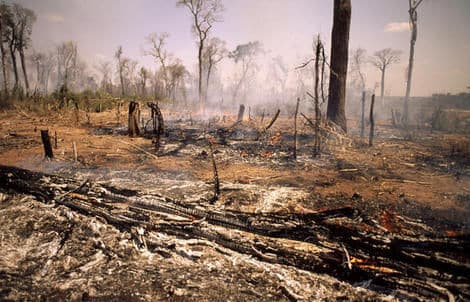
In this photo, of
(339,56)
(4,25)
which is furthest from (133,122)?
(4,25)

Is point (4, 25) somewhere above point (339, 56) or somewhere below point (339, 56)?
above

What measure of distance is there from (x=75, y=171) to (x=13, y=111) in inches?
464

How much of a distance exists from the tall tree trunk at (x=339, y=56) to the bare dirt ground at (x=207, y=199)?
1341 mm

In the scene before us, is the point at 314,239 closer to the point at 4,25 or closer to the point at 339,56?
the point at 339,56

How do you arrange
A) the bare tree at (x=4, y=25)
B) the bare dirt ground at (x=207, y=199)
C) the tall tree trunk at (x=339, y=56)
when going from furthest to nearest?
1. the bare tree at (x=4, y=25)
2. the tall tree trunk at (x=339, y=56)
3. the bare dirt ground at (x=207, y=199)

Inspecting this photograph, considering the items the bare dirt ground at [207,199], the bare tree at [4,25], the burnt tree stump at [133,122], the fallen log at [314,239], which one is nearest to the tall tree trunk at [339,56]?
the bare dirt ground at [207,199]

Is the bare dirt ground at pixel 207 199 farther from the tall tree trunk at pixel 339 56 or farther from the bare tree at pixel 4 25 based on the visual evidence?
the bare tree at pixel 4 25

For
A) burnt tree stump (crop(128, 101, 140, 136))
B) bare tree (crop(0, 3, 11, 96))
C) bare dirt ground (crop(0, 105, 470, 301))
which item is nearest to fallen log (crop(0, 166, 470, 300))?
bare dirt ground (crop(0, 105, 470, 301))

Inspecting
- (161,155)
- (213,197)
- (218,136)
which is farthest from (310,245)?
(218,136)

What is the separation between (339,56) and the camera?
8688 mm

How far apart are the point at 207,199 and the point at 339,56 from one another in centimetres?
766

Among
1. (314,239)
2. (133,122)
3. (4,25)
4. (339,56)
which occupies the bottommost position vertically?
(314,239)

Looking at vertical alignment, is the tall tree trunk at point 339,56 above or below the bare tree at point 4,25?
below

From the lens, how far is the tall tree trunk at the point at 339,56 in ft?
28.0
